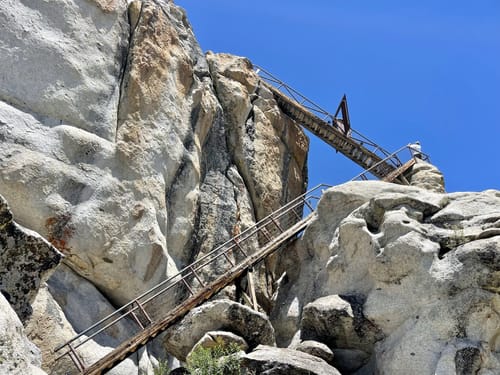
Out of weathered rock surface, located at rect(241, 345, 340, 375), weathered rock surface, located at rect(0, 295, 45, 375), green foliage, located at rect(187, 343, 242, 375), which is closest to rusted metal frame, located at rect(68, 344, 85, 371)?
green foliage, located at rect(187, 343, 242, 375)

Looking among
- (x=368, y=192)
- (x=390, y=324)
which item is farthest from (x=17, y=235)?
(x=368, y=192)

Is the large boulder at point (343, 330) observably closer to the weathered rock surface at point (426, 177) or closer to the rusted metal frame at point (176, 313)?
the rusted metal frame at point (176, 313)

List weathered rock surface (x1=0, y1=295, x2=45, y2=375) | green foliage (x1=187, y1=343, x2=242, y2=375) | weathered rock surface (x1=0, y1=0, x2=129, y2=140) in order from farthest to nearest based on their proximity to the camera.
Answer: weathered rock surface (x1=0, y1=0, x2=129, y2=140)
green foliage (x1=187, y1=343, x2=242, y2=375)
weathered rock surface (x1=0, y1=295, x2=45, y2=375)

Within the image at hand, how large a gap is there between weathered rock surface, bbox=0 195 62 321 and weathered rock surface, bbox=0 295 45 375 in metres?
1.30

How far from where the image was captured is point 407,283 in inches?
552

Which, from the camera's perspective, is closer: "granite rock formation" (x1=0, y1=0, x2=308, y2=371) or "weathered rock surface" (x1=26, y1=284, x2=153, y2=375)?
"weathered rock surface" (x1=26, y1=284, x2=153, y2=375)

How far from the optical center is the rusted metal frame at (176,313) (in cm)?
1393

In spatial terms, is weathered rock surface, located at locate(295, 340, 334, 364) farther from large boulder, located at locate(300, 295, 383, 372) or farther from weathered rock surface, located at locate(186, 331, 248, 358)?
weathered rock surface, located at locate(186, 331, 248, 358)

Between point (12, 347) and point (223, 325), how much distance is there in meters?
7.37

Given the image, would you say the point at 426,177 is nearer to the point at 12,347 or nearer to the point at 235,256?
the point at 235,256

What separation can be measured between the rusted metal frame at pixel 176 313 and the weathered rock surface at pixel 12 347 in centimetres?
666

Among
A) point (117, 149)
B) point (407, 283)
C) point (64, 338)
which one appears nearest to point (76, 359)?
point (64, 338)

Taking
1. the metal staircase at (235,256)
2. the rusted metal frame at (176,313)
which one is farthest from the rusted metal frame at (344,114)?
the rusted metal frame at (176,313)

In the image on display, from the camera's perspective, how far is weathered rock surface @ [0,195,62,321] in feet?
27.6
